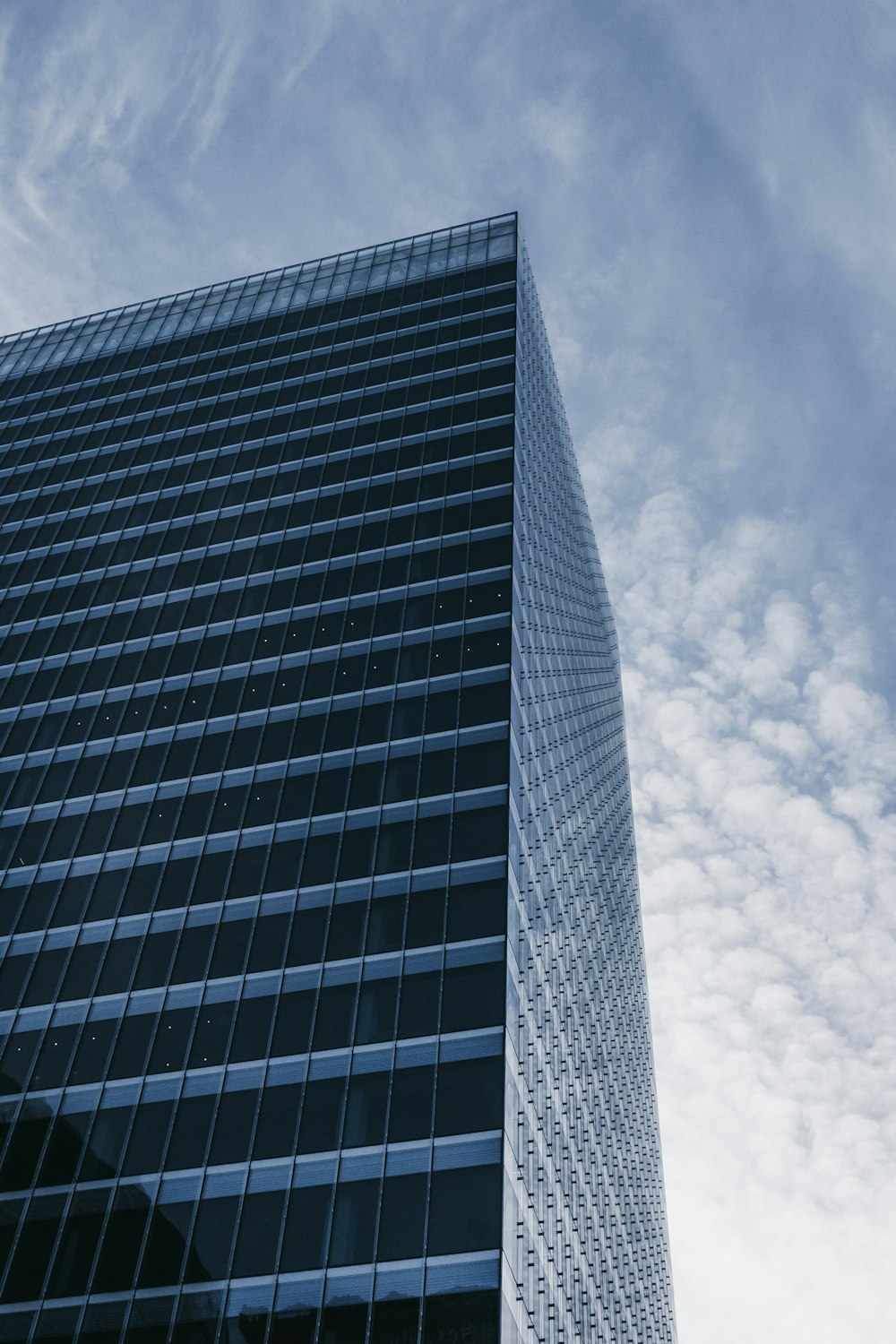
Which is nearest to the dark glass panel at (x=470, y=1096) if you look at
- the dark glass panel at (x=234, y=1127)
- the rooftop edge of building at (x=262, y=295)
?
the dark glass panel at (x=234, y=1127)

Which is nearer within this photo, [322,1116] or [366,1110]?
[366,1110]

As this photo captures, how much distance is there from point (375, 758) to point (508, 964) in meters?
12.8

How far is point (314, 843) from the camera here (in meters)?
53.9

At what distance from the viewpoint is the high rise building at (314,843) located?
41719mm

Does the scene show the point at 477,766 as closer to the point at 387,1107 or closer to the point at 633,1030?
the point at 387,1107

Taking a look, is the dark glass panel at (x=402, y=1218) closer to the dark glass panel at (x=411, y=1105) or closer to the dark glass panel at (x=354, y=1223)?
the dark glass panel at (x=354, y=1223)

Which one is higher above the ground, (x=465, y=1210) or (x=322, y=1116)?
(x=322, y=1116)

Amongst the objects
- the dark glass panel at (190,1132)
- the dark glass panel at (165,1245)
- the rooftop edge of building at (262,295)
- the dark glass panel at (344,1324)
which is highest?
the rooftop edge of building at (262,295)

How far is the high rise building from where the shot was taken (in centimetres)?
4172

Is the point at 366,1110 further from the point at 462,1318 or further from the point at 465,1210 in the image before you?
the point at 462,1318

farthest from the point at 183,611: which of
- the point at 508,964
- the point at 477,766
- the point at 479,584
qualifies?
the point at 508,964

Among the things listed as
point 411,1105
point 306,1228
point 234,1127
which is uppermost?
point 411,1105

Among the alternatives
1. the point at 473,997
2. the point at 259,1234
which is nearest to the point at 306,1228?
the point at 259,1234

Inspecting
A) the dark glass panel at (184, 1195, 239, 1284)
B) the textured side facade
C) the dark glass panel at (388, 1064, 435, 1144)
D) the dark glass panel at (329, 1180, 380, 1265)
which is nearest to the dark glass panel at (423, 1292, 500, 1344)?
the textured side facade
